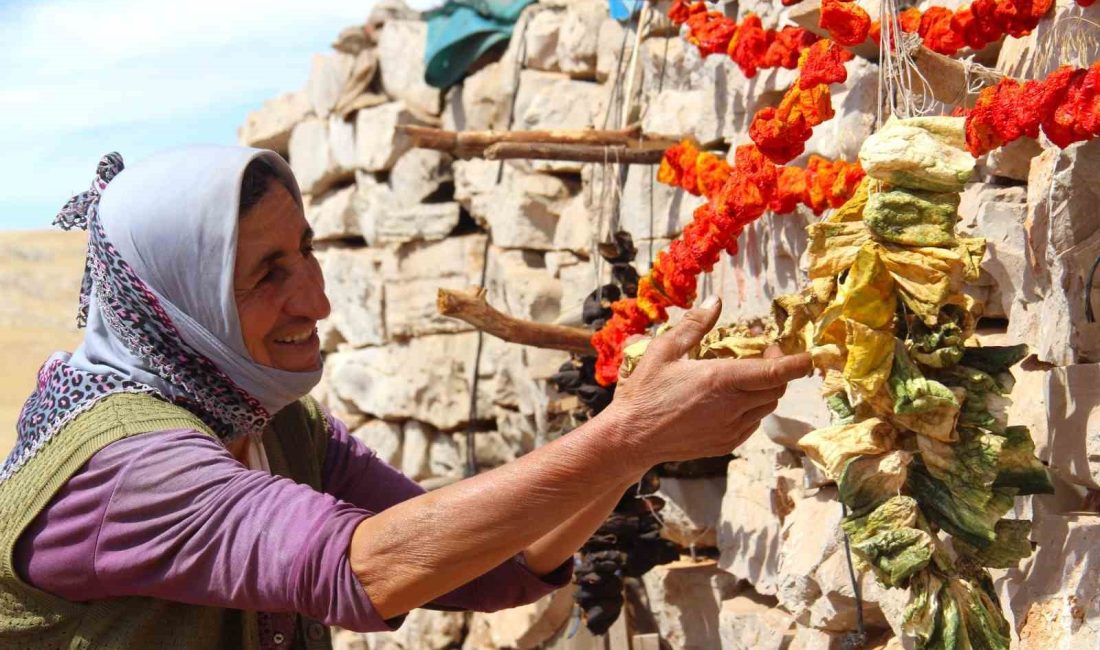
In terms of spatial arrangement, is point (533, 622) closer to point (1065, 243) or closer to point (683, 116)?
point (683, 116)

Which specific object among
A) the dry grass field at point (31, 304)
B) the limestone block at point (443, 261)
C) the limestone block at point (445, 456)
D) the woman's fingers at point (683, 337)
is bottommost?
the dry grass field at point (31, 304)

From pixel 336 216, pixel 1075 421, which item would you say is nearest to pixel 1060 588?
A: pixel 1075 421

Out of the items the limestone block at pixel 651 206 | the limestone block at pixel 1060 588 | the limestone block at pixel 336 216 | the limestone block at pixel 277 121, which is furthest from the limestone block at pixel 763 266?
the limestone block at pixel 277 121

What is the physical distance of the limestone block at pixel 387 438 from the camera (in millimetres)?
5953

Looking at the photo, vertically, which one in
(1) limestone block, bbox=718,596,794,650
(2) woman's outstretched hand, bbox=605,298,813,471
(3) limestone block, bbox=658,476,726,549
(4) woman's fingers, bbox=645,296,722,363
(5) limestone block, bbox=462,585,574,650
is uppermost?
(4) woman's fingers, bbox=645,296,722,363

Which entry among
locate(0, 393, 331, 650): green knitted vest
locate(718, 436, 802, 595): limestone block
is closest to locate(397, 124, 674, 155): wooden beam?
locate(718, 436, 802, 595): limestone block

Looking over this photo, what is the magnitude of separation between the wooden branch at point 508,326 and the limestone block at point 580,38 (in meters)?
1.65

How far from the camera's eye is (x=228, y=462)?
1.57 m

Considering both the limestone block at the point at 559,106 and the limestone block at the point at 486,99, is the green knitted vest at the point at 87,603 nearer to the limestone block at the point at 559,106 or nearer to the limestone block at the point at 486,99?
the limestone block at the point at 559,106

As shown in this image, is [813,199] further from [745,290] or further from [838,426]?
[838,426]

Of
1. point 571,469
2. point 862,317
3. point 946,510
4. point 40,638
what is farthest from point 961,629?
point 40,638

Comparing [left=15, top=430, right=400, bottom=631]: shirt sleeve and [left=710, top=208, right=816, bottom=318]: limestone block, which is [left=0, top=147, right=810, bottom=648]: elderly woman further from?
[left=710, top=208, right=816, bottom=318]: limestone block

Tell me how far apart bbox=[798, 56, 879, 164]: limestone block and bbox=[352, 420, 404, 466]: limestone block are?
360 centimetres

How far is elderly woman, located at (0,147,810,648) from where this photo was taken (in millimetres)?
1485
